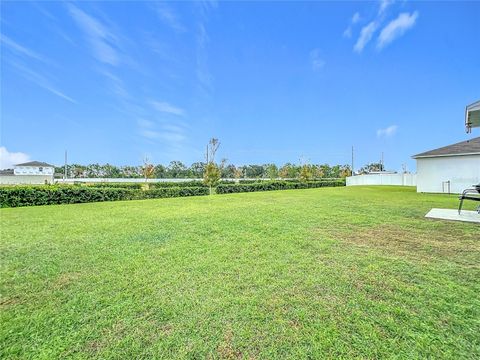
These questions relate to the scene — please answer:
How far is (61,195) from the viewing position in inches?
471

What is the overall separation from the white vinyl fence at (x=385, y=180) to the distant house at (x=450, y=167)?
1182 cm

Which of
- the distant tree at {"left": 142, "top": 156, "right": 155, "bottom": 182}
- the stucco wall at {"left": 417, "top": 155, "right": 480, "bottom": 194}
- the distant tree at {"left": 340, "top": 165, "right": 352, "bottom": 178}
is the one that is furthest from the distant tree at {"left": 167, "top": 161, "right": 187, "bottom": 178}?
the stucco wall at {"left": 417, "top": 155, "right": 480, "bottom": 194}

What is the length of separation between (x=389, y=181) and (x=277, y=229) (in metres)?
29.0

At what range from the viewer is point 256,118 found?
31219 millimetres

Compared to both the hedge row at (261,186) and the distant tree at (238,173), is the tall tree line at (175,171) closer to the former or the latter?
the distant tree at (238,173)

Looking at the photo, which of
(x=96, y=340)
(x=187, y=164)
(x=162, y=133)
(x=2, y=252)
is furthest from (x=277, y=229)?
(x=187, y=164)

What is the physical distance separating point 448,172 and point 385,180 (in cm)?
1480

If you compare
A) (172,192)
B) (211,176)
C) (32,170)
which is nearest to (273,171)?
(211,176)

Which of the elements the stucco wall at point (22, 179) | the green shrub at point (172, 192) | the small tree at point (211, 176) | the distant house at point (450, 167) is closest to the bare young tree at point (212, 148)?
the small tree at point (211, 176)

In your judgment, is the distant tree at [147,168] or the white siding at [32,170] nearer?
the distant tree at [147,168]

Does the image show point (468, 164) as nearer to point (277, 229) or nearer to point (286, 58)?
point (286, 58)

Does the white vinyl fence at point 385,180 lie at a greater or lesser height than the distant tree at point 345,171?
lesser

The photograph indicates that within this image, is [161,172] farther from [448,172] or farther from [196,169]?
A: [448,172]

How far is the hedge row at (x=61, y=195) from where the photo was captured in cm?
1097
